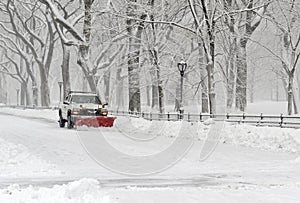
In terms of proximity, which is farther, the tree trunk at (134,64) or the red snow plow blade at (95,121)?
the tree trunk at (134,64)

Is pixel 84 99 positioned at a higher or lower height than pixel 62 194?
higher

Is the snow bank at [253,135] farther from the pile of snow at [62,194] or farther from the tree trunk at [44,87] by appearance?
the tree trunk at [44,87]

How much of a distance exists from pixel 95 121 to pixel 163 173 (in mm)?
12925

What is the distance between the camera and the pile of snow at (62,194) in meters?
8.25

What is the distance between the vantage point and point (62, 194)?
28.3 feet

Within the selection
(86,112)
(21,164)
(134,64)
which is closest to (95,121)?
(86,112)

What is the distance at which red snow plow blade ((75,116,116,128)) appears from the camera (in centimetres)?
2488

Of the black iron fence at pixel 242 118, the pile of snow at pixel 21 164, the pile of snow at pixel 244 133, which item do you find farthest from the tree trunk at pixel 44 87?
the pile of snow at pixel 21 164

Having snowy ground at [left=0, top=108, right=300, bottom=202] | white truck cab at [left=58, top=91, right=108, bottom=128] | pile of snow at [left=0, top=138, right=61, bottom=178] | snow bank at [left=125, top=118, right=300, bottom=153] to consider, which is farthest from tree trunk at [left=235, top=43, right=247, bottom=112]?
pile of snow at [left=0, top=138, right=61, bottom=178]

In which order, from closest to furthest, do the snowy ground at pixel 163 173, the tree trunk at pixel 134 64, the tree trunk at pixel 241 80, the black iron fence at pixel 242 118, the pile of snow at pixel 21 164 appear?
the snowy ground at pixel 163 173 → the pile of snow at pixel 21 164 → the black iron fence at pixel 242 118 → the tree trunk at pixel 134 64 → the tree trunk at pixel 241 80

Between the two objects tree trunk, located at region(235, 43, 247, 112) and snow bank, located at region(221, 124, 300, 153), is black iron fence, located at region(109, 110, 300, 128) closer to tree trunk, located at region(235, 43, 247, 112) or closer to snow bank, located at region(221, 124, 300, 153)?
snow bank, located at region(221, 124, 300, 153)

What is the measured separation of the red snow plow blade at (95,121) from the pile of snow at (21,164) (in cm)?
862

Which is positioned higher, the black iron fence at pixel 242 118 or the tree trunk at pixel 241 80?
the tree trunk at pixel 241 80

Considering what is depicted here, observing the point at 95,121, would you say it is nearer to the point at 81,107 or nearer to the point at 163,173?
the point at 81,107
